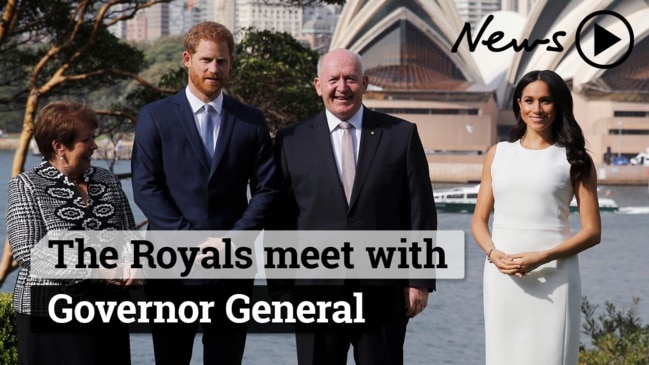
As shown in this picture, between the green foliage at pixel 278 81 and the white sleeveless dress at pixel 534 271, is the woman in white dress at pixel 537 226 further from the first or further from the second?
the green foliage at pixel 278 81

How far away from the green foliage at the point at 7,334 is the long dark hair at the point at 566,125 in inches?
79.5

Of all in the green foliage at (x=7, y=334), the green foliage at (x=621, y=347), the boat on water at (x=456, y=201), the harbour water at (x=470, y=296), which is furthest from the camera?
the boat on water at (x=456, y=201)

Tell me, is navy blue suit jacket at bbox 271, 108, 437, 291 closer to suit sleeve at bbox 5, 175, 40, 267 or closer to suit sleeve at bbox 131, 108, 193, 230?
suit sleeve at bbox 131, 108, 193, 230

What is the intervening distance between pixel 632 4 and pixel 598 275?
1105 cm

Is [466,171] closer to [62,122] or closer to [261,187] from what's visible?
[261,187]

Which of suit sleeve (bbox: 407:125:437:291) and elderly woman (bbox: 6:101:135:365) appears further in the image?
suit sleeve (bbox: 407:125:437:291)

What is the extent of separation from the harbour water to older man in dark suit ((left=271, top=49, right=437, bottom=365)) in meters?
6.41

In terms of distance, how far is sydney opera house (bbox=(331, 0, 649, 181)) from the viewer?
119ft

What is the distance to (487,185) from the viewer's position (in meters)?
2.77

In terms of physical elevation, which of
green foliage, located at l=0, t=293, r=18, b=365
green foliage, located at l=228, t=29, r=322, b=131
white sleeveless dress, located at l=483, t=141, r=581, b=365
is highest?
green foliage, located at l=228, t=29, r=322, b=131

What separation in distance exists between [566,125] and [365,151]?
0.50 m

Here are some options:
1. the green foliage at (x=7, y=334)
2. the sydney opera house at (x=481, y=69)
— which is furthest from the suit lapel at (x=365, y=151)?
the sydney opera house at (x=481, y=69)

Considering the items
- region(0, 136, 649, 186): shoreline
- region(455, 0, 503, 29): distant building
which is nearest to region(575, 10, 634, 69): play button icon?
region(0, 136, 649, 186): shoreline

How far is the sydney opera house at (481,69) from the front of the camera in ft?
119
